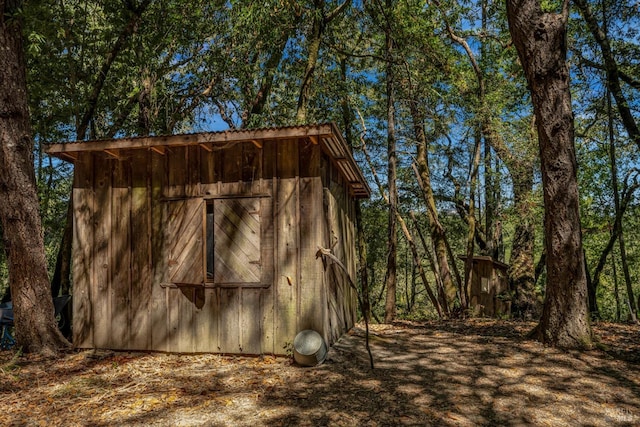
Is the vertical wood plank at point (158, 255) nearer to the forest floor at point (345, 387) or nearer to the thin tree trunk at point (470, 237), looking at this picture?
the forest floor at point (345, 387)

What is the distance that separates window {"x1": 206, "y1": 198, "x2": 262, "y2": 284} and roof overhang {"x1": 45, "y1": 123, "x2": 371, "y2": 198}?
0.76 m

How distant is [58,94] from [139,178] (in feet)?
17.9

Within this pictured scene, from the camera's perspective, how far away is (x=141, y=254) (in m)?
5.71

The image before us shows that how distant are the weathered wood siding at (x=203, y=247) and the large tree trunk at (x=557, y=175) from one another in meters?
2.73

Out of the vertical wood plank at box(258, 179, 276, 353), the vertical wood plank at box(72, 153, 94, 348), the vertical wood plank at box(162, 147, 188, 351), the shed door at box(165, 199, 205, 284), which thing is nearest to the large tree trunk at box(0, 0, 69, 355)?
the vertical wood plank at box(72, 153, 94, 348)

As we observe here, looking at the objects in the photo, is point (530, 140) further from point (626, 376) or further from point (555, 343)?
point (626, 376)

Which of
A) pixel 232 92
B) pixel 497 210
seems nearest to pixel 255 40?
pixel 232 92

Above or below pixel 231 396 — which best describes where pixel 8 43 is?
above

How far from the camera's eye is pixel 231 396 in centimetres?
389

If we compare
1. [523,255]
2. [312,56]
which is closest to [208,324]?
[312,56]

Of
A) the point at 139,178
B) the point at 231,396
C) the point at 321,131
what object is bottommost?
the point at 231,396

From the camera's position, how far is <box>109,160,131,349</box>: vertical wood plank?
18.7 ft

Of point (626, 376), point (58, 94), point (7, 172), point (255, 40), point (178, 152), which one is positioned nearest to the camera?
point (626, 376)

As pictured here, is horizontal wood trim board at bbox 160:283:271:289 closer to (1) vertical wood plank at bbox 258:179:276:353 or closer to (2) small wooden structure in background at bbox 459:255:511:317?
(1) vertical wood plank at bbox 258:179:276:353
